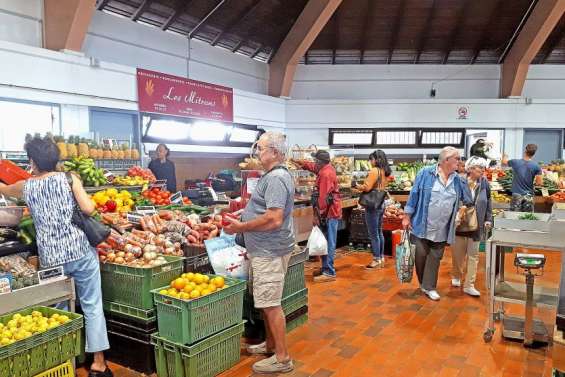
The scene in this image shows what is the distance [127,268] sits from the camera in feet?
11.4

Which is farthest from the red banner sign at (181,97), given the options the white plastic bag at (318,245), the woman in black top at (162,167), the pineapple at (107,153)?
the white plastic bag at (318,245)

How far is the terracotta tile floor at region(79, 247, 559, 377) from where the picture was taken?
11.3ft

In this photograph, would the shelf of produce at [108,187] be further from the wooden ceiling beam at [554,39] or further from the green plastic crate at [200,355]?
the wooden ceiling beam at [554,39]

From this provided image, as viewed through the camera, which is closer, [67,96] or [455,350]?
[455,350]

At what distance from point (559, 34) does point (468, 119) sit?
126 inches

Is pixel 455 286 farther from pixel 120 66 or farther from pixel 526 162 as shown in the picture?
pixel 120 66

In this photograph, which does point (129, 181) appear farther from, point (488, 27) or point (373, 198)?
point (488, 27)

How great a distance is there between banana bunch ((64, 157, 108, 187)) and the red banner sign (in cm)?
341

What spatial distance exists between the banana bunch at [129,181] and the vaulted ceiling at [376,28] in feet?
15.5

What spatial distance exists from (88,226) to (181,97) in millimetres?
6561

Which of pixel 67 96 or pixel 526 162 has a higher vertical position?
pixel 67 96

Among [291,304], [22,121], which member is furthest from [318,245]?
[22,121]

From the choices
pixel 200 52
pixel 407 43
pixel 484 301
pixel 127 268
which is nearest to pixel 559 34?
pixel 407 43

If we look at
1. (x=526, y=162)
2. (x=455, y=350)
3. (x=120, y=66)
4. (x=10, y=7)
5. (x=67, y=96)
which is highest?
(x=10, y=7)
